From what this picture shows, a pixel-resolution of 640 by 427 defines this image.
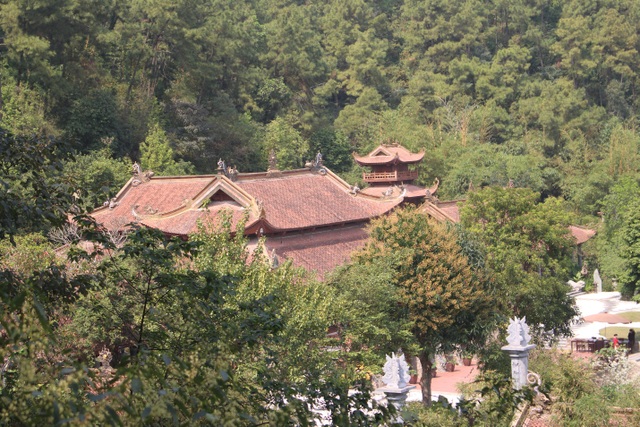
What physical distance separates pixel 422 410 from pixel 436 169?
3152 cm

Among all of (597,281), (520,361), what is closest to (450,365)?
(520,361)

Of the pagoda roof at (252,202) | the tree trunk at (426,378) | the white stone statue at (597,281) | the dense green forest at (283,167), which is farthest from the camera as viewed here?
the white stone statue at (597,281)

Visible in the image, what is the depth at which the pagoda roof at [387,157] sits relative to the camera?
3712 cm

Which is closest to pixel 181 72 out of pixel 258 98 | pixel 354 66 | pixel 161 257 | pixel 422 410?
pixel 258 98

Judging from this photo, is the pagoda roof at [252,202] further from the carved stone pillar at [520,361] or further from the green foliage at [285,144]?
the green foliage at [285,144]

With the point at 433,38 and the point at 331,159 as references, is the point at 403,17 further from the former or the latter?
the point at 331,159

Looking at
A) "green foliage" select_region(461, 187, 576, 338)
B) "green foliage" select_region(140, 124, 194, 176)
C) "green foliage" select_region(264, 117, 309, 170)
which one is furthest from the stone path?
"green foliage" select_region(264, 117, 309, 170)

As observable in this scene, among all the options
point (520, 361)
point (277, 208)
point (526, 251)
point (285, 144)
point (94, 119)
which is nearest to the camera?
point (520, 361)

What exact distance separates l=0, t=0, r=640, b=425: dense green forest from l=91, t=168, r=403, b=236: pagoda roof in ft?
8.18

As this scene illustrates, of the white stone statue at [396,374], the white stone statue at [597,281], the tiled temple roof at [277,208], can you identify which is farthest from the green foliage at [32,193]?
the white stone statue at [597,281]

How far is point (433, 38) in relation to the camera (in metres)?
65.6

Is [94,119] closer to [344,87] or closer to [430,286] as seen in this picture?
[430,286]

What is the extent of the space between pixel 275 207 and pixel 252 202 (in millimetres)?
2317

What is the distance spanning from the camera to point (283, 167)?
4650 centimetres
